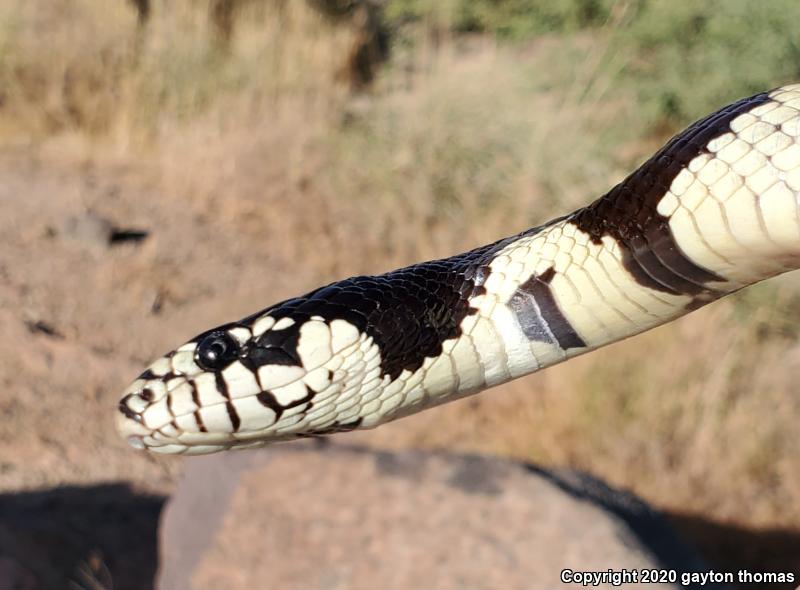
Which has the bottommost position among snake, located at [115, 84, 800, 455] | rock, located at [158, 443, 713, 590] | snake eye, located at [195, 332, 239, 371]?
rock, located at [158, 443, 713, 590]

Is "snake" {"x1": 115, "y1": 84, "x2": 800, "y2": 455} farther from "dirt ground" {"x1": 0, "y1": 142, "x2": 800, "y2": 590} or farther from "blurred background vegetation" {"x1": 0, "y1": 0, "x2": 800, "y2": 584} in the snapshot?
"blurred background vegetation" {"x1": 0, "y1": 0, "x2": 800, "y2": 584}

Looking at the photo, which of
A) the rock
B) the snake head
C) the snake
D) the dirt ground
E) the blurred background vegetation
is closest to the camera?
the snake

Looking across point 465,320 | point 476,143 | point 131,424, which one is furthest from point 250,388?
point 476,143

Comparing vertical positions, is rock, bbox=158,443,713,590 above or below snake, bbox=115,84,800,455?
below

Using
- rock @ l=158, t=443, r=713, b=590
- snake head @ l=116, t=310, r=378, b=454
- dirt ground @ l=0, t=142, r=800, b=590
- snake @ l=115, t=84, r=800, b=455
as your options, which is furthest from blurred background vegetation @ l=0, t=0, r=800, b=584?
snake head @ l=116, t=310, r=378, b=454

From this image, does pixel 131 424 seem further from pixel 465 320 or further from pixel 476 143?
pixel 476 143

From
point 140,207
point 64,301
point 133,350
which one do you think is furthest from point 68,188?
point 133,350
